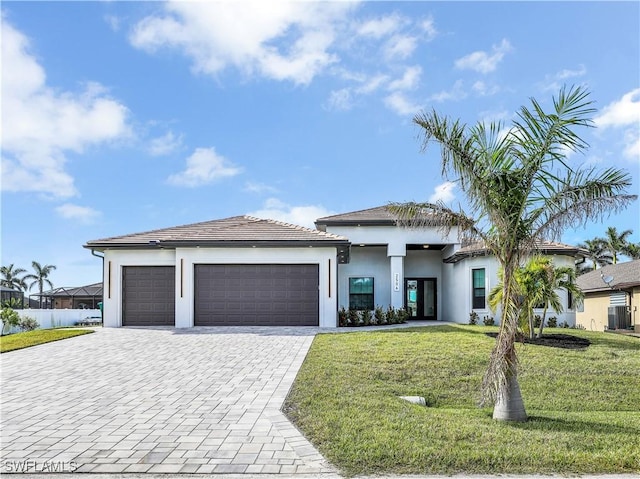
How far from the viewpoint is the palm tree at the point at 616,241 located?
46219 mm

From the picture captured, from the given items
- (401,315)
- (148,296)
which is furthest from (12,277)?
(401,315)

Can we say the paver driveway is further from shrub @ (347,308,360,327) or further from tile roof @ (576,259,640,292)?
tile roof @ (576,259,640,292)

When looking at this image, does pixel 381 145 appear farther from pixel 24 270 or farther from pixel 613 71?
pixel 24 270

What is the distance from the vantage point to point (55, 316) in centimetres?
2534

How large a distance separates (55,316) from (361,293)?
676 inches

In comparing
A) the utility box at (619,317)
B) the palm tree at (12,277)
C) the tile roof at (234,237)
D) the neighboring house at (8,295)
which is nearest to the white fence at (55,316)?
the tile roof at (234,237)

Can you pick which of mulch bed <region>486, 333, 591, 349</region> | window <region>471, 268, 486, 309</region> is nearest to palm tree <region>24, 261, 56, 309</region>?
window <region>471, 268, 486, 309</region>

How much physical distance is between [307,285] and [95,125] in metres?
8.85

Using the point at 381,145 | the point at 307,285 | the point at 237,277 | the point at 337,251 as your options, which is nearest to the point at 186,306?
the point at 237,277

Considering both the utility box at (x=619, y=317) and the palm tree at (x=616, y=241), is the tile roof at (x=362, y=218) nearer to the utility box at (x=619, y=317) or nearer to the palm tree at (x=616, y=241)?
the utility box at (x=619, y=317)

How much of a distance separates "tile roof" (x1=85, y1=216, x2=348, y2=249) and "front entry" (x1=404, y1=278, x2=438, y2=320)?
699 cm

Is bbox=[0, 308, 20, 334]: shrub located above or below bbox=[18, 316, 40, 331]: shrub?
above

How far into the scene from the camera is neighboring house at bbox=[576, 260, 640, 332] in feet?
73.0

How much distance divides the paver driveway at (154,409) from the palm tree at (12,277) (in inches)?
2124
